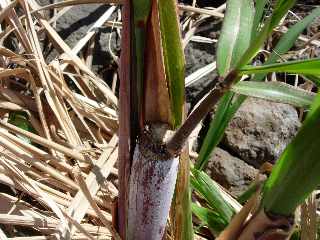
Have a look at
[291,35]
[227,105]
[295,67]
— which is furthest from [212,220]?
[295,67]

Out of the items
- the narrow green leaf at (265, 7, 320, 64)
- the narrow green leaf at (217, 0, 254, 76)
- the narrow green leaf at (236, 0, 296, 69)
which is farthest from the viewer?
the narrow green leaf at (265, 7, 320, 64)

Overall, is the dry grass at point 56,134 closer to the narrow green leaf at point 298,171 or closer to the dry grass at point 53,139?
the dry grass at point 53,139

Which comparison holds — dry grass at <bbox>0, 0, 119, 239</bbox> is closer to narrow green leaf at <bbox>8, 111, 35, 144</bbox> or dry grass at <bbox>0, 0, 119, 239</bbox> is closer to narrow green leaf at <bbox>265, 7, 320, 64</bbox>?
narrow green leaf at <bbox>8, 111, 35, 144</bbox>

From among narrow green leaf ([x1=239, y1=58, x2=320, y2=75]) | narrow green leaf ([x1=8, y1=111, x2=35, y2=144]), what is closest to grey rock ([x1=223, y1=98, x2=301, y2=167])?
narrow green leaf ([x1=8, y1=111, x2=35, y2=144])

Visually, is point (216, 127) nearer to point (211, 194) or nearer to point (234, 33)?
point (211, 194)

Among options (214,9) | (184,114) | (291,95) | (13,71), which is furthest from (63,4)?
(291,95)

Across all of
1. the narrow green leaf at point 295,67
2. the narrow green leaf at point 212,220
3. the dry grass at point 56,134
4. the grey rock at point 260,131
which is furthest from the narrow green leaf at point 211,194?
the narrow green leaf at point 295,67
